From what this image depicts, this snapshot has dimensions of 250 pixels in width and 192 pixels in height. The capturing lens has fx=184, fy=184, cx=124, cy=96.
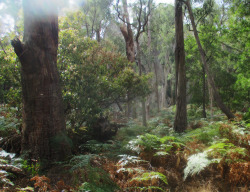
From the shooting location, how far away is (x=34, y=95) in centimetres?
434

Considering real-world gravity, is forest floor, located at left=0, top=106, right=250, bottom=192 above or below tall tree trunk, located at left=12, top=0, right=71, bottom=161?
below

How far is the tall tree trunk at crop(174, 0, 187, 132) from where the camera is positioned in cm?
779

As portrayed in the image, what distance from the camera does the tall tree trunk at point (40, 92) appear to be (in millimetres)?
4266

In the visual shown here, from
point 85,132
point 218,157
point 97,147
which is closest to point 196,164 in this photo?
point 218,157

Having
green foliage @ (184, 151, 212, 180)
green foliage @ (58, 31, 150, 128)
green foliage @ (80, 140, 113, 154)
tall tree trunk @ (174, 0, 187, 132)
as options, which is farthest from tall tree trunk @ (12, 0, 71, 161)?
tall tree trunk @ (174, 0, 187, 132)

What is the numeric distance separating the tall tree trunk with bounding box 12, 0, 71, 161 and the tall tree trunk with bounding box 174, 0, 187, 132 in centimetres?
496

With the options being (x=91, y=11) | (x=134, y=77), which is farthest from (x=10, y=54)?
(x=91, y=11)

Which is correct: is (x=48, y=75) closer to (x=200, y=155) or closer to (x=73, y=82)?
(x=73, y=82)

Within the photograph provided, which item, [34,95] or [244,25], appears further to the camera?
[244,25]

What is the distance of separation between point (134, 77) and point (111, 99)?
1.80m

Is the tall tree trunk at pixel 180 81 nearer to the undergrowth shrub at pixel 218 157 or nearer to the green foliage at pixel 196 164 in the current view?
the undergrowth shrub at pixel 218 157

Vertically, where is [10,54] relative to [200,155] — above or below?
above

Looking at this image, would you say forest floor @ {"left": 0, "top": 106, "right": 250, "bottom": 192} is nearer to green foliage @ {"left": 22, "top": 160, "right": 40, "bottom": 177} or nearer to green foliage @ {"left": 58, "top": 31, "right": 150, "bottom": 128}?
green foliage @ {"left": 22, "top": 160, "right": 40, "bottom": 177}

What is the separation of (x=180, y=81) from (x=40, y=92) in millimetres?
5706
